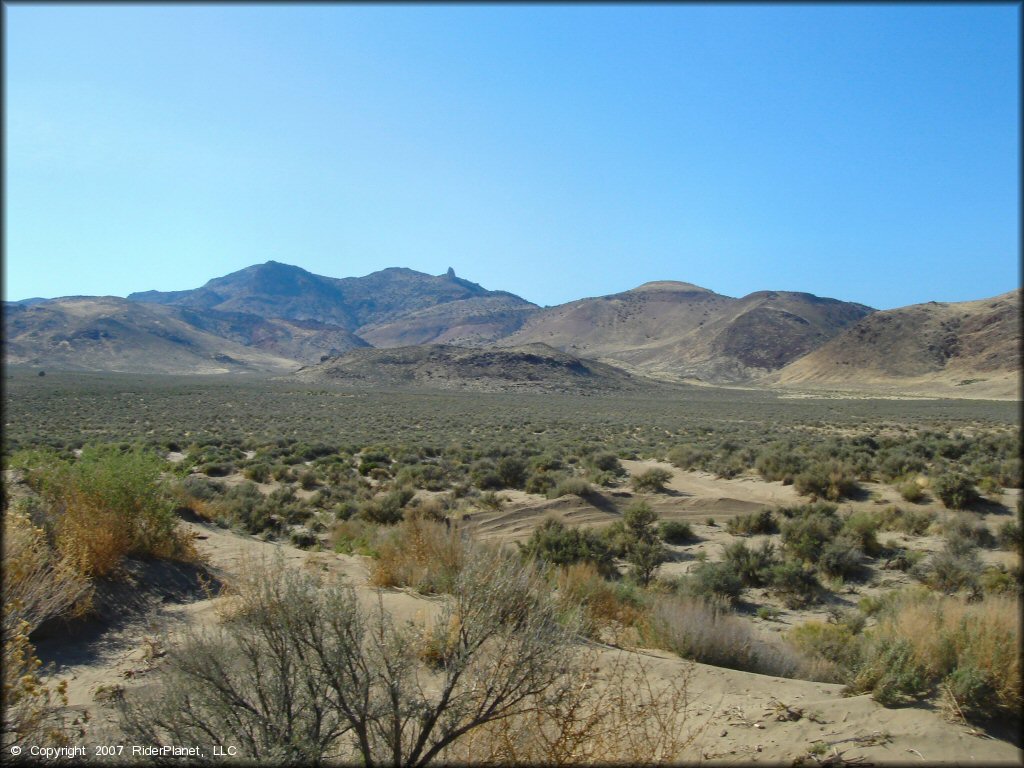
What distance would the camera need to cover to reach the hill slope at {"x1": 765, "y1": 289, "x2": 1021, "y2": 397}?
3066 inches

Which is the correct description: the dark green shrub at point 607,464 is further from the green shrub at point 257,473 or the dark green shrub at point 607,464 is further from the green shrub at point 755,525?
the green shrub at point 257,473

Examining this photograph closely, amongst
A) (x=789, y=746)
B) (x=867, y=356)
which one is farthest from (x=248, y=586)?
(x=867, y=356)

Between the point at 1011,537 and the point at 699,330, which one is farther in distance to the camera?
the point at 699,330

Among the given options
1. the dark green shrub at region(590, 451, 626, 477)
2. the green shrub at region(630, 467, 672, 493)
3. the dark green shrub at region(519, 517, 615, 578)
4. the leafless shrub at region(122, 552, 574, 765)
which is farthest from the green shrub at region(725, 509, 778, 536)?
the leafless shrub at region(122, 552, 574, 765)

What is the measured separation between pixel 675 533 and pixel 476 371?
3501 inches

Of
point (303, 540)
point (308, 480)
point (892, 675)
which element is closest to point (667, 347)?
point (308, 480)

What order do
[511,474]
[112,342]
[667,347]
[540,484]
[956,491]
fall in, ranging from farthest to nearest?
[667,347]
[112,342]
[511,474]
[540,484]
[956,491]

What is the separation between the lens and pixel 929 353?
306 feet

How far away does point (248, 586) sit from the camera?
4832mm

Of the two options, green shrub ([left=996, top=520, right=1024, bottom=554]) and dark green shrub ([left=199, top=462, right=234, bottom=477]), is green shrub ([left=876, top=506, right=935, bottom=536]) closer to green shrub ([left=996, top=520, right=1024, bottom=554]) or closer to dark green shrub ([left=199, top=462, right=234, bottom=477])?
green shrub ([left=996, top=520, right=1024, bottom=554])

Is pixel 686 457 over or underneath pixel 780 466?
underneath

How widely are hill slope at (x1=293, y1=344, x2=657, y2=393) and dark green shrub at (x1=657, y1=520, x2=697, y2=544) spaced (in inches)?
3024

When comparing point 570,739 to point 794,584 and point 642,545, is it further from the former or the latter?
point 642,545

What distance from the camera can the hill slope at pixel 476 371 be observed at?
96.3m
